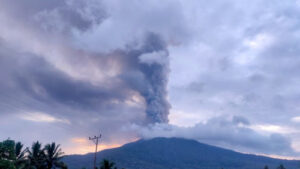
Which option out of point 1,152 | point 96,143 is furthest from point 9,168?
point 96,143

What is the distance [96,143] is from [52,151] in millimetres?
10539

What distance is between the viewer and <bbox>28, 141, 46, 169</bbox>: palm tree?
52.0 metres

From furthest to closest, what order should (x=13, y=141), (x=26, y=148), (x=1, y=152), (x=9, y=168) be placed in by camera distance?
(x=26, y=148)
(x=13, y=141)
(x=1, y=152)
(x=9, y=168)

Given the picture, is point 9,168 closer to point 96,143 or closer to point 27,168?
point 27,168

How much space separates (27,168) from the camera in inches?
1970

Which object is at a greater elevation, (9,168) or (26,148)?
(26,148)

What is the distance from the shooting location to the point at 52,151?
54000 millimetres

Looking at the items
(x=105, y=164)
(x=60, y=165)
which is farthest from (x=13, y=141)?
(x=105, y=164)

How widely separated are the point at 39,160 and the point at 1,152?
1037 centimetres

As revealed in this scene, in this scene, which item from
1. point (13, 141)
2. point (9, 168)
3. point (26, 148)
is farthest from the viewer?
point (26, 148)

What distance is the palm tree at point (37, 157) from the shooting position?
171 ft

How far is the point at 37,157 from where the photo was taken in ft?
174

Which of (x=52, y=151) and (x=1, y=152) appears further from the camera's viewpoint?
(x=52, y=151)

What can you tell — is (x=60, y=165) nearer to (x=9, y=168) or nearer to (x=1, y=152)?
(x=1, y=152)
